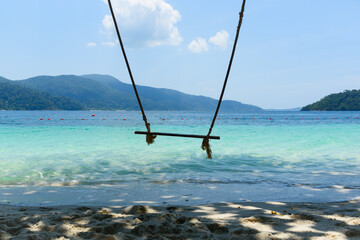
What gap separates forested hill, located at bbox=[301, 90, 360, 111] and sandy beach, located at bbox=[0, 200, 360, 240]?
11411cm

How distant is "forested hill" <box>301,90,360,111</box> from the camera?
10438 centimetres

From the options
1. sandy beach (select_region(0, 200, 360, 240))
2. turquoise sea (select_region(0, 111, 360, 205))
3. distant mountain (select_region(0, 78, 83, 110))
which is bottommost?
turquoise sea (select_region(0, 111, 360, 205))

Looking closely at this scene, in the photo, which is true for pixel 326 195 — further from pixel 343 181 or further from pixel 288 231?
pixel 288 231

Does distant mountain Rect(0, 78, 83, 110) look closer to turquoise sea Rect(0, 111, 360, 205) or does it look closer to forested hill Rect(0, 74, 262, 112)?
forested hill Rect(0, 74, 262, 112)

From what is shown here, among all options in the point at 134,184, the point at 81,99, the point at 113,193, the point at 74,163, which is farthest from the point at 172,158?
the point at 81,99

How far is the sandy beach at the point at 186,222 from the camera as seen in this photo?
2.87 m

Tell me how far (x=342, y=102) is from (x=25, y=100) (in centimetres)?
11808

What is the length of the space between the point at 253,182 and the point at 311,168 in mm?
→ 2776

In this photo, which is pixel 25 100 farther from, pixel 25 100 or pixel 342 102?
pixel 342 102

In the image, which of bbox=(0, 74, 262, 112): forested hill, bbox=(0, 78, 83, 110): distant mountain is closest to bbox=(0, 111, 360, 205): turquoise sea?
bbox=(0, 78, 83, 110): distant mountain

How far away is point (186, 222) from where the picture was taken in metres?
3.23

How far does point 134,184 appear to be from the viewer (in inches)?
237

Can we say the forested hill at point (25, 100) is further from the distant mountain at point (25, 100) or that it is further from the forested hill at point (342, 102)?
the forested hill at point (342, 102)

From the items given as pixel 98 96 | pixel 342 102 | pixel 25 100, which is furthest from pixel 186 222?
pixel 98 96
